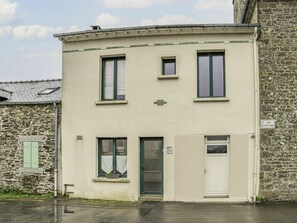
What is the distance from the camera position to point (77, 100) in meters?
17.2

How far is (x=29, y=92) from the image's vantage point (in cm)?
1997

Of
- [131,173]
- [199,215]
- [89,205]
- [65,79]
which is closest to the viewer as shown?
[199,215]

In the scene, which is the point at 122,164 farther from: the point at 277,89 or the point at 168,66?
the point at 277,89

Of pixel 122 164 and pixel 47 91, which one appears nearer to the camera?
pixel 122 164

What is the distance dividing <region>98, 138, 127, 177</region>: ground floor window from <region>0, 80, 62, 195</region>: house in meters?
1.88

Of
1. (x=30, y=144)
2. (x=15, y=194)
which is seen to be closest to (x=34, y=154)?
(x=30, y=144)

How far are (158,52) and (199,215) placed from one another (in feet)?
21.2

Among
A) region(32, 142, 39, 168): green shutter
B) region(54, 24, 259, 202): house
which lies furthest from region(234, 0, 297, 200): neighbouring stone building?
region(32, 142, 39, 168): green shutter

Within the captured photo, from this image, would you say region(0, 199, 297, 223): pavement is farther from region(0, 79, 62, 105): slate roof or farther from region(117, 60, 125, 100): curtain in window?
region(0, 79, 62, 105): slate roof

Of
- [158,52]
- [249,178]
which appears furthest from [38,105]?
[249,178]

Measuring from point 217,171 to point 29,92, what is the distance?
9.58 m

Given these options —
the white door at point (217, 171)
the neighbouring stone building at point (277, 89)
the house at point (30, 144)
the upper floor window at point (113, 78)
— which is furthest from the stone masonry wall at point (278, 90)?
the house at point (30, 144)

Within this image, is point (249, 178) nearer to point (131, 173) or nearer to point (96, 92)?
point (131, 173)

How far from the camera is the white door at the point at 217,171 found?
1583 centimetres
